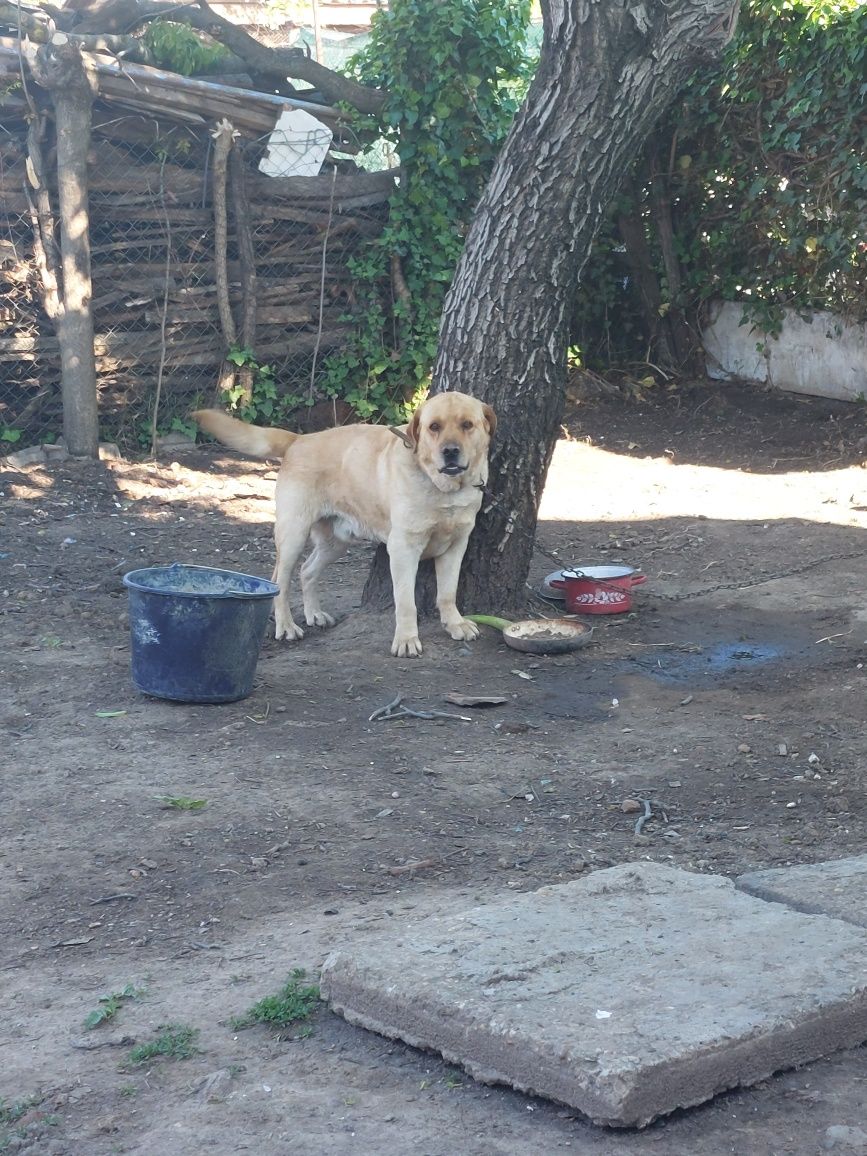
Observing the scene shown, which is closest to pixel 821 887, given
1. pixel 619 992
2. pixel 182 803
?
pixel 619 992

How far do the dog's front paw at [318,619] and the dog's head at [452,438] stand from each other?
3.58ft

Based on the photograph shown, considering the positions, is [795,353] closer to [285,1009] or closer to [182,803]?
[182,803]

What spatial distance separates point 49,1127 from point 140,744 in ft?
7.91

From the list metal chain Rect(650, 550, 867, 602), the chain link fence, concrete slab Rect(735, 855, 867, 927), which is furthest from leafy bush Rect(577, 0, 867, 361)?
concrete slab Rect(735, 855, 867, 927)

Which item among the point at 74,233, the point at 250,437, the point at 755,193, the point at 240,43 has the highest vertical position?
the point at 240,43

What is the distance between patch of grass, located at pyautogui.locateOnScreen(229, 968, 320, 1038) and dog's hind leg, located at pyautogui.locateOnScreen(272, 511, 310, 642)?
3.40 metres

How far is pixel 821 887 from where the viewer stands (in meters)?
3.13

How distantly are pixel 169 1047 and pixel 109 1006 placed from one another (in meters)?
0.28

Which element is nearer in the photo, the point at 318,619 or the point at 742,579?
the point at 318,619

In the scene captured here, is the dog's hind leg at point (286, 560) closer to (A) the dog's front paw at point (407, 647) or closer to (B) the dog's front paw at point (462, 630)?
Result: (A) the dog's front paw at point (407, 647)

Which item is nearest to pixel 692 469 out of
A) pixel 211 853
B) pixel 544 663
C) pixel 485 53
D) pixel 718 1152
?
pixel 485 53

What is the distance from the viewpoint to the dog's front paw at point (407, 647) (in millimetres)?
5805

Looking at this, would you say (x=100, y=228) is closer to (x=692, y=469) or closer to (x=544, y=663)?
(x=692, y=469)

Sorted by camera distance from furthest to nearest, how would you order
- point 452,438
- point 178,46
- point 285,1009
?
point 178,46, point 452,438, point 285,1009
